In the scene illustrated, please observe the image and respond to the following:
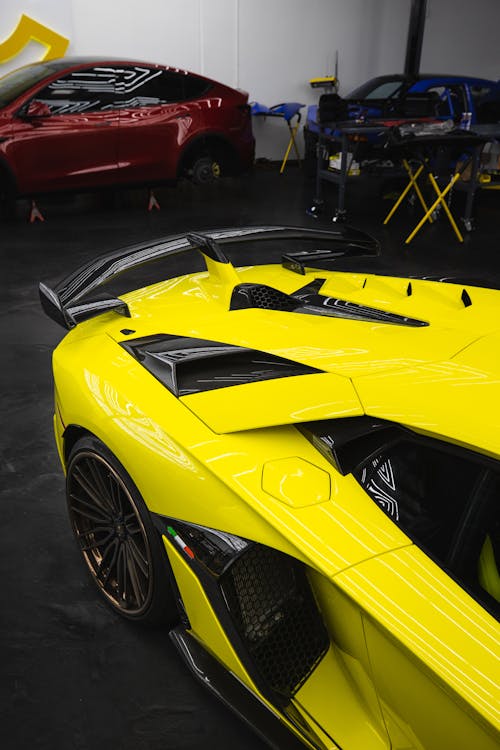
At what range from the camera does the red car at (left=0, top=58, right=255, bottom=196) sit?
6164 mm

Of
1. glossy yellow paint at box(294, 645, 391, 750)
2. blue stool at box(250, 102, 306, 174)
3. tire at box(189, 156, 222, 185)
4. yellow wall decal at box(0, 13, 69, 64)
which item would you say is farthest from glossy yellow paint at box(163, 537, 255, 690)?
blue stool at box(250, 102, 306, 174)

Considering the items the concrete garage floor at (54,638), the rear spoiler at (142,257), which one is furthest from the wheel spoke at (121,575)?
the rear spoiler at (142,257)

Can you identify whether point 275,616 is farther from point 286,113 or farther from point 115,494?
point 286,113

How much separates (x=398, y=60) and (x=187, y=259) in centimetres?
779

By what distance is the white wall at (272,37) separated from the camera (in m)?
8.55

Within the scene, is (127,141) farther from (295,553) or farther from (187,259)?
(295,553)

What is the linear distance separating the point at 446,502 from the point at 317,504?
0.86 ft

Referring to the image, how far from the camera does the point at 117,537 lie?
5.57 feet

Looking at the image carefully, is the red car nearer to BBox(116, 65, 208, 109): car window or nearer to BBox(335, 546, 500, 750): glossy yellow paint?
BBox(116, 65, 208, 109): car window

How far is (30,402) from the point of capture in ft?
9.84

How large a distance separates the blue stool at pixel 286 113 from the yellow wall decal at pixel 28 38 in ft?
9.60

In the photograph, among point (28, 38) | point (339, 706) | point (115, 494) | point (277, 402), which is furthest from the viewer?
point (28, 38)

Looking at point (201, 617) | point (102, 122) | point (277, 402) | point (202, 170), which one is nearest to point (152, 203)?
point (202, 170)

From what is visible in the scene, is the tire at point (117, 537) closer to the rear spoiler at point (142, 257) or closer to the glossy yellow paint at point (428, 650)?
the rear spoiler at point (142, 257)
